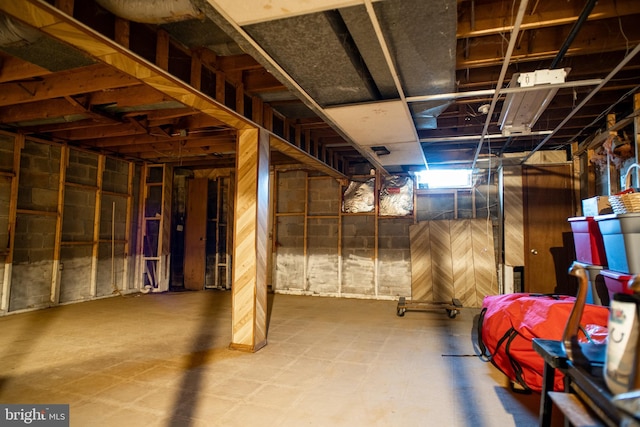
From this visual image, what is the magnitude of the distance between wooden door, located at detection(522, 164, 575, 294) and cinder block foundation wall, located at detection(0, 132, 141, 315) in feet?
22.1

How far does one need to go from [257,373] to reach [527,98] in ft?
9.51

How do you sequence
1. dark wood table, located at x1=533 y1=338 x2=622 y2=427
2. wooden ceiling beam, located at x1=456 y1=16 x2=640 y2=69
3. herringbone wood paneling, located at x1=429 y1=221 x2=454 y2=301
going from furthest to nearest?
herringbone wood paneling, located at x1=429 y1=221 x2=454 y2=301 < wooden ceiling beam, located at x1=456 y1=16 x2=640 y2=69 < dark wood table, located at x1=533 y1=338 x2=622 y2=427

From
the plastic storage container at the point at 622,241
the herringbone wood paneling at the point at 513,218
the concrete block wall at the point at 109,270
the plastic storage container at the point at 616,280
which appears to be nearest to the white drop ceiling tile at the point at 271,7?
the plastic storage container at the point at 622,241

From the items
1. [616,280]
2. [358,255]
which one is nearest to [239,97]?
[616,280]

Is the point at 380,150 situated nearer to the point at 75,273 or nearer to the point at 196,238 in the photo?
the point at 196,238

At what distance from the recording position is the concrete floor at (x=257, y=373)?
210cm

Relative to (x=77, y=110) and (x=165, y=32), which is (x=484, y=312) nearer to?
(x=165, y=32)

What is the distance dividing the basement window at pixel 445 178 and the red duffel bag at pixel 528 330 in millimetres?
3372

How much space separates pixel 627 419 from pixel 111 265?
680 cm

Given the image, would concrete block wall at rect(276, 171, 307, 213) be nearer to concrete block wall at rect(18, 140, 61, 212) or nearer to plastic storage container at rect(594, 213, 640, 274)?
concrete block wall at rect(18, 140, 61, 212)

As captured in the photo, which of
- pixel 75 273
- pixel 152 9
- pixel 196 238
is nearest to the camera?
pixel 152 9

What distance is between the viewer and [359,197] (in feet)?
20.6

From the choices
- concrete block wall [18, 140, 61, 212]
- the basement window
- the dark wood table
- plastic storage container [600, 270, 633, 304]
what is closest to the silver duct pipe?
the dark wood table

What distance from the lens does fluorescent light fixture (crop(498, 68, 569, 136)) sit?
2174mm
